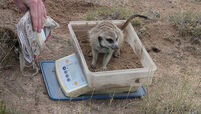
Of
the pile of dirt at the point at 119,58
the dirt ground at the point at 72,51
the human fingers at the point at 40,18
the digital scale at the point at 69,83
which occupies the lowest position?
the dirt ground at the point at 72,51

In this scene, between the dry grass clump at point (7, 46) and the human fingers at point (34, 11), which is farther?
the dry grass clump at point (7, 46)

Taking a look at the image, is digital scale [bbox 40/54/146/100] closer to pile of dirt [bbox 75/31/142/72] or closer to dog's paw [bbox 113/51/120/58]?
pile of dirt [bbox 75/31/142/72]

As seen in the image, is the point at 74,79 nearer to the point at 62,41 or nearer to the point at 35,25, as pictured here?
the point at 35,25

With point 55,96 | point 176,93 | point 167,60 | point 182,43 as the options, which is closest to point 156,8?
point 182,43

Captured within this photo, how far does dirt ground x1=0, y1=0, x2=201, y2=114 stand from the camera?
8.60ft

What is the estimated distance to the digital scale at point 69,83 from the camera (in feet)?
8.80

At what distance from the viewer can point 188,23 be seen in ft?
12.4

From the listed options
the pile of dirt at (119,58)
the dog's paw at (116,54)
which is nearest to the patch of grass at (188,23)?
the pile of dirt at (119,58)

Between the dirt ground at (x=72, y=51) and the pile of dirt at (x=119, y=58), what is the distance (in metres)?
0.23

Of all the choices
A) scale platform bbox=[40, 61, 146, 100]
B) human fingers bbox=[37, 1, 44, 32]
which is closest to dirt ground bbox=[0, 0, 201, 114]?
scale platform bbox=[40, 61, 146, 100]

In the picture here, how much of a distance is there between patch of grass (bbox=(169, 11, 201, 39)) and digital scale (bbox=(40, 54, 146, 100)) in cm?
128

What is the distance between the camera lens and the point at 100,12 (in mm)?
3967

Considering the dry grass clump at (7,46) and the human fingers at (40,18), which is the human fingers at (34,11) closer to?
the human fingers at (40,18)

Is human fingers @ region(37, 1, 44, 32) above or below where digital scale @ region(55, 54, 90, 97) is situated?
above
